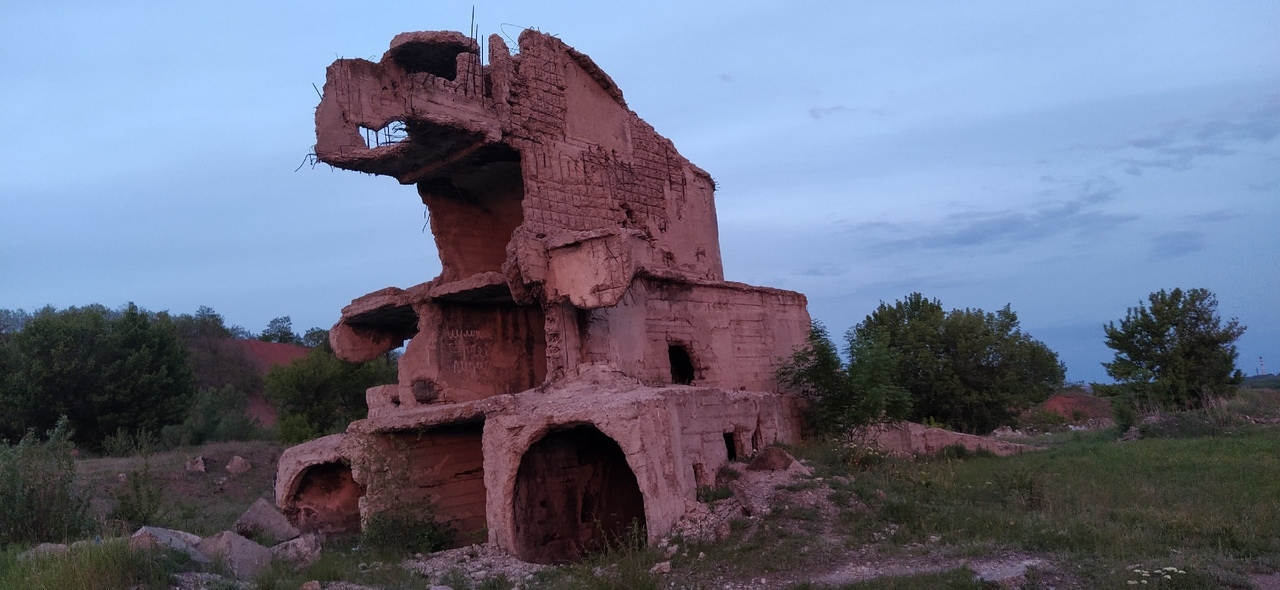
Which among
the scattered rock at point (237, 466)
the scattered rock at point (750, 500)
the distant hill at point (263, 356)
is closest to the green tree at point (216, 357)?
the distant hill at point (263, 356)

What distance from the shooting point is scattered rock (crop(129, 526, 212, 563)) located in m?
8.09

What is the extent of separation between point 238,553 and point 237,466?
14.0 meters

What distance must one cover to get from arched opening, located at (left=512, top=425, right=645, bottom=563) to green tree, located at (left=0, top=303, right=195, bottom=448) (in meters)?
20.3

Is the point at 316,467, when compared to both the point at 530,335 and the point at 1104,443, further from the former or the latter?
the point at 1104,443

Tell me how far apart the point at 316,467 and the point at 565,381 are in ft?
13.8

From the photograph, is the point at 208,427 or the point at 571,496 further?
the point at 208,427

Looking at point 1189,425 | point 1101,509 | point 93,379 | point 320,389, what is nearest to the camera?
Answer: point 1101,509

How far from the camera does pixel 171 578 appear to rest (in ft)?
25.1

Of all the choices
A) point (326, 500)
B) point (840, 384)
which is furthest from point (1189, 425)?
point (326, 500)

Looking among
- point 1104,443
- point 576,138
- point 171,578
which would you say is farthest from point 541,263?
point 1104,443

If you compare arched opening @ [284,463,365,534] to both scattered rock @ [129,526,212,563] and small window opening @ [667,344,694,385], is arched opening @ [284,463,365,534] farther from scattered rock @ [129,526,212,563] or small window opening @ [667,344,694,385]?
small window opening @ [667,344,694,385]

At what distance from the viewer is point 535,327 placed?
14.2 metres

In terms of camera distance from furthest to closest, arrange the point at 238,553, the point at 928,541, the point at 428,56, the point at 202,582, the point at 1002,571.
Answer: the point at 428,56 < the point at 238,553 < the point at 928,541 < the point at 202,582 < the point at 1002,571

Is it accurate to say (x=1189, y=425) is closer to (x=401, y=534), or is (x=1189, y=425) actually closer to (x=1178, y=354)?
(x=1178, y=354)
